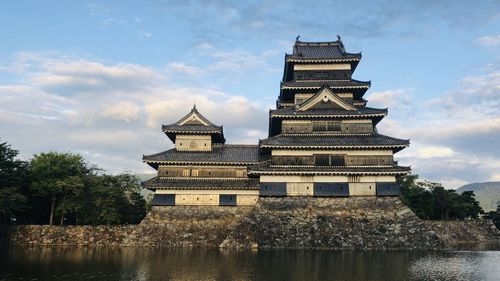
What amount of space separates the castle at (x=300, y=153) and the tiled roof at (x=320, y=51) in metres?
0.49

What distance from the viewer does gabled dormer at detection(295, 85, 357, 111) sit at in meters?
40.9

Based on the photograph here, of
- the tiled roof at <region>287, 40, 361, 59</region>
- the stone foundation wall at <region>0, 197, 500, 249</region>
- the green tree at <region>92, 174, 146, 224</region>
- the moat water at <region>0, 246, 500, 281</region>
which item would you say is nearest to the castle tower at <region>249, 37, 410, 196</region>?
the tiled roof at <region>287, 40, 361, 59</region>

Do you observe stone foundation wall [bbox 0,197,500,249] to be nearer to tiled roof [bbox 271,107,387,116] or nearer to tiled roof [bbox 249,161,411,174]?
tiled roof [bbox 249,161,411,174]

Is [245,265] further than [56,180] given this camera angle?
No

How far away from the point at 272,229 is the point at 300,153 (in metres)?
7.85

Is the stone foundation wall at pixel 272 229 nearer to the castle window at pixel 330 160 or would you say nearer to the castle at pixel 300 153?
the castle at pixel 300 153

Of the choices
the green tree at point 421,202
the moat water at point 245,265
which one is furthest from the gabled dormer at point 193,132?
the green tree at point 421,202

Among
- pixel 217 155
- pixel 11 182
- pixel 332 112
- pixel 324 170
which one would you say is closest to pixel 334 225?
pixel 324 170

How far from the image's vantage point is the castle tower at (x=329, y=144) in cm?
3791

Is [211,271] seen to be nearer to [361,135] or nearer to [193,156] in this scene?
[193,156]

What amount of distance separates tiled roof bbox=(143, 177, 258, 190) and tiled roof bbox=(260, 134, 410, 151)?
4.61 meters

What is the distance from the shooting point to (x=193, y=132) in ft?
138

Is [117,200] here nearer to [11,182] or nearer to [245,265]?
[11,182]

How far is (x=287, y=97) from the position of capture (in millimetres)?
45531
